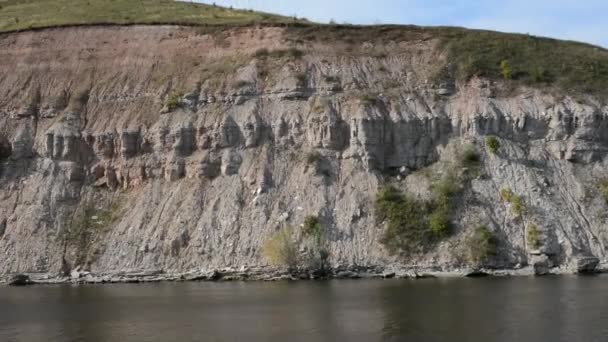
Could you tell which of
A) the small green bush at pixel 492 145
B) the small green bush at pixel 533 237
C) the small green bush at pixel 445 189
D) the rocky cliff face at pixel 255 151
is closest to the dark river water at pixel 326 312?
the small green bush at pixel 533 237

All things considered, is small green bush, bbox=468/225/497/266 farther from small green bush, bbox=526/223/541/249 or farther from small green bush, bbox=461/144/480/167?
small green bush, bbox=461/144/480/167

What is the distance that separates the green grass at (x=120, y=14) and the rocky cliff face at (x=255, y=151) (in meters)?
3.13

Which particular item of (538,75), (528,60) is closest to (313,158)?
(538,75)

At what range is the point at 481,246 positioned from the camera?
169 feet

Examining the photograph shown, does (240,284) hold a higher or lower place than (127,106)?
lower

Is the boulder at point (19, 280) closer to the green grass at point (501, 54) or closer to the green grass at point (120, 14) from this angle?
the green grass at point (120, 14)

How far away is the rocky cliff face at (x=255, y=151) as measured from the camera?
54.3 meters

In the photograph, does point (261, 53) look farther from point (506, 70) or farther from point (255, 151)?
point (506, 70)

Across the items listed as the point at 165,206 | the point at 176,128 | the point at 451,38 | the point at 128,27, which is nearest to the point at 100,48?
the point at 128,27

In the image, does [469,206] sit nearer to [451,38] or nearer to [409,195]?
[409,195]

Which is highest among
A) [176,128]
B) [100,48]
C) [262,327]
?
[100,48]

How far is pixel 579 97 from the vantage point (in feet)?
199

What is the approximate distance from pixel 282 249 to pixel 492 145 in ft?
52.8

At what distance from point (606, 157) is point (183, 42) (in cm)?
3291
